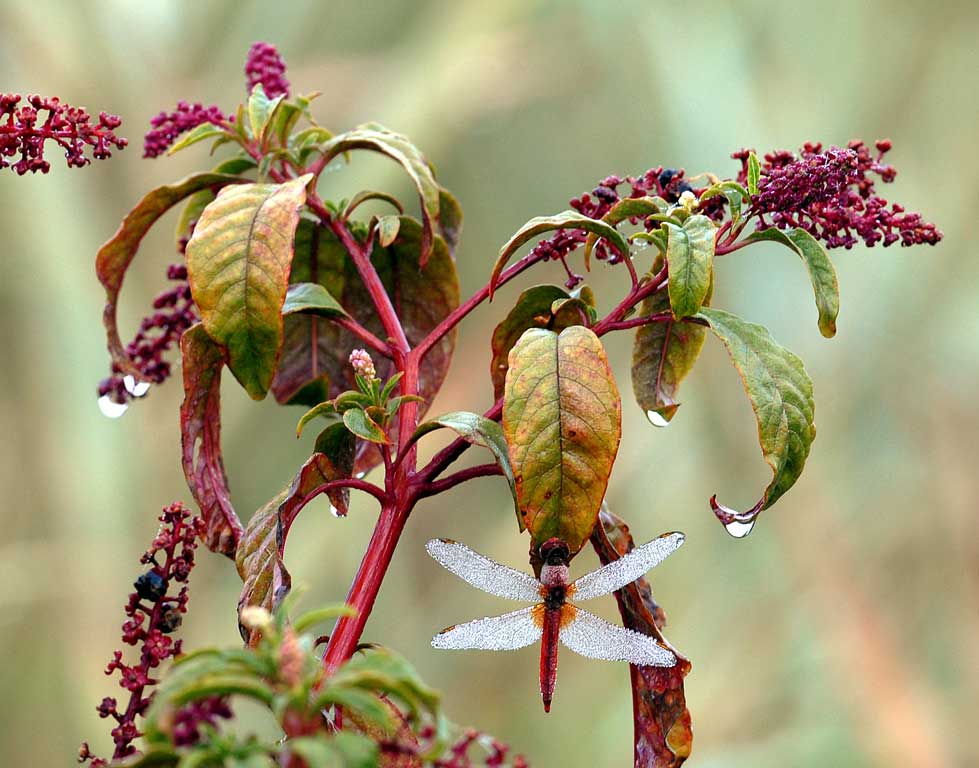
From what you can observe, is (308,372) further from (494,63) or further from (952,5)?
(952,5)

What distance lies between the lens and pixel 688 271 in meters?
0.37

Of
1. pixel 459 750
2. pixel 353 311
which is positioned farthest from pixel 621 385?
pixel 459 750

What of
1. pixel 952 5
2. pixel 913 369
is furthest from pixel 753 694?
pixel 952 5

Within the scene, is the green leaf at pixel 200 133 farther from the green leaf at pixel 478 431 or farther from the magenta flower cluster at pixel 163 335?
the green leaf at pixel 478 431

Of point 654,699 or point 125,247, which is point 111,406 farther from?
point 654,699

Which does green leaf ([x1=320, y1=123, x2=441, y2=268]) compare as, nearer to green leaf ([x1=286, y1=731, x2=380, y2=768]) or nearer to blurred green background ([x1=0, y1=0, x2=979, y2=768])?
green leaf ([x1=286, y1=731, x2=380, y2=768])

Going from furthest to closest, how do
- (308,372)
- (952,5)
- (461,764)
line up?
(952,5) → (308,372) → (461,764)

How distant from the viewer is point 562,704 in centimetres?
182

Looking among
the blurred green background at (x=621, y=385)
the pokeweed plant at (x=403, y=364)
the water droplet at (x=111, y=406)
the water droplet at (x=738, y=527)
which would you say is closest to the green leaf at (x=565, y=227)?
the pokeweed plant at (x=403, y=364)

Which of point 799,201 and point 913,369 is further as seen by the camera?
point 913,369

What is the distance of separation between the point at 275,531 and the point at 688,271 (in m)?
0.17

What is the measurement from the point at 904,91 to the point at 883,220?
5.52ft

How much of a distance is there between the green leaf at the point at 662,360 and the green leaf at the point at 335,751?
0.27m

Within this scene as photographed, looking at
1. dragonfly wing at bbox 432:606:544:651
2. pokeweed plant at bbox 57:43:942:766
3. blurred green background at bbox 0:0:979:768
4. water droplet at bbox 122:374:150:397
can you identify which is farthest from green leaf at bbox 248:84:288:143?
blurred green background at bbox 0:0:979:768
